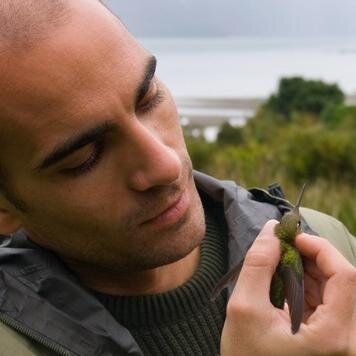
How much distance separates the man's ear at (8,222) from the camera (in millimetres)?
2650

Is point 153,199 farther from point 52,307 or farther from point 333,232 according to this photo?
point 333,232

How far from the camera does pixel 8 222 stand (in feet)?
8.75

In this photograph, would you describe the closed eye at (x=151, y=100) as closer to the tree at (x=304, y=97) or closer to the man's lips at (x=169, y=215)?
the man's lips at (x=169, y=215)

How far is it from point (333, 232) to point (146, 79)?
3.20 feet

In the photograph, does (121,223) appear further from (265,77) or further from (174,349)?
(265,77)

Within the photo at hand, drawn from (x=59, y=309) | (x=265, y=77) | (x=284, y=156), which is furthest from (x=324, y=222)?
(x=265, y=77)

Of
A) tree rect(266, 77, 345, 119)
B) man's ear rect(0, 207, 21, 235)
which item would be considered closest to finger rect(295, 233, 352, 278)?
man's ear rect(0, 207, 21, 235)

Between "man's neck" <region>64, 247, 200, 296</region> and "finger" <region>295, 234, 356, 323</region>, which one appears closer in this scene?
"finger" <region>295, 234, 356, 323</region>

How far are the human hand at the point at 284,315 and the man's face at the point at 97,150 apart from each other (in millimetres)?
478

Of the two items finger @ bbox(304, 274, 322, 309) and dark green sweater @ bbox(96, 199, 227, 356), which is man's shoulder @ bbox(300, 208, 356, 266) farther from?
finger @ bbox(304, 274, 322, 309)

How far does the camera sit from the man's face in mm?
2256

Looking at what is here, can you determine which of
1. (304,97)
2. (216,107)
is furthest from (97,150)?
(216,107)

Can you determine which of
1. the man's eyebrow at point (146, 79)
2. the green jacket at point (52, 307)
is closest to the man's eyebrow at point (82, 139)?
the man's eyebrow at point (146, 79)

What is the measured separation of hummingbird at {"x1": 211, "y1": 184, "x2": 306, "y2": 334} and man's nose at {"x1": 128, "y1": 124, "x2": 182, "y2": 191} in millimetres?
394
